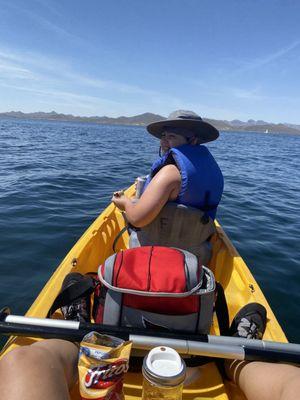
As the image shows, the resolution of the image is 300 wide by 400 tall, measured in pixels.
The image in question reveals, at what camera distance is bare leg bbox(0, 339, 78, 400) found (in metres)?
1.56

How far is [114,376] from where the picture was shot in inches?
66.3

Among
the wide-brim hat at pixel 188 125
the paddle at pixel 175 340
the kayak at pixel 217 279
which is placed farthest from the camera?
the wide-brim hat at pixel 188 125

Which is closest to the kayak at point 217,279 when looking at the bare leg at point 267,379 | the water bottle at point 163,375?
the bare leg at point 267,379

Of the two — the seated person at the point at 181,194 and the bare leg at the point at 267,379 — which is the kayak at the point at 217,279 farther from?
the seated person at the point at 181,194

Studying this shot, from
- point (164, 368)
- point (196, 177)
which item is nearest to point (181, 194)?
point (196, 177)

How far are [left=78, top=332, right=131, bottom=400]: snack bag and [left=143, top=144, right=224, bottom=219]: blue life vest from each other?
1.83 m

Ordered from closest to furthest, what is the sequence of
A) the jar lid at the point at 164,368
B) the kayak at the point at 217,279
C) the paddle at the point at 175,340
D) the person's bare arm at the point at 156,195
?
the jar lid at the point at 164,368
the paddle at the point at 175,340
the kayak at the point at 217,279
the person's bare arm at the point at 156,195

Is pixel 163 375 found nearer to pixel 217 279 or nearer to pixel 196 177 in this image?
pixel 196 177

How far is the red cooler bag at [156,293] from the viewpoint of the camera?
7.22ft

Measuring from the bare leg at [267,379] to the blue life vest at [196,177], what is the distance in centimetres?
155

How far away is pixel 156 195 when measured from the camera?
10.0 feet

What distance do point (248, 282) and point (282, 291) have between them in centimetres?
178

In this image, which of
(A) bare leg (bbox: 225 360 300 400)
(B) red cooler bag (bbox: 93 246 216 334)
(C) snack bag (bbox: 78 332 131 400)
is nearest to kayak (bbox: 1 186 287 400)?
(A) bare leg (bbox: 225 360 300 400)

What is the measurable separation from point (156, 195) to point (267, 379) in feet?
5.63
